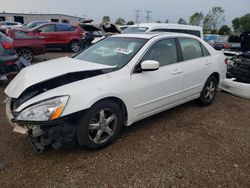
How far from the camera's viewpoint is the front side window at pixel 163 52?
3.62 metres

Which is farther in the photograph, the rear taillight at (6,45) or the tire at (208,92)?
the rear taillight at (6,45)

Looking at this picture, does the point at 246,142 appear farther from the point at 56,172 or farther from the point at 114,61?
the point at 56,172

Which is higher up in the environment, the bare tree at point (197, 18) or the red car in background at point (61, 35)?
the bare tree at point (197, 18)

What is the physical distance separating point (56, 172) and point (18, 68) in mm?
3831

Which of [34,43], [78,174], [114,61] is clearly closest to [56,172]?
[78,174]

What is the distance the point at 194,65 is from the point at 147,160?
85.7 inches

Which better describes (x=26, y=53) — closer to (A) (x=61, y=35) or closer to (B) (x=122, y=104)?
(A) (x=61, y=35)

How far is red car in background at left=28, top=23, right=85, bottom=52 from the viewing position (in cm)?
1206

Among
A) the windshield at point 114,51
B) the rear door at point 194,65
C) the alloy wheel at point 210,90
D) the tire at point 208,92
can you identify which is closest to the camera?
the windshield at point 114,51

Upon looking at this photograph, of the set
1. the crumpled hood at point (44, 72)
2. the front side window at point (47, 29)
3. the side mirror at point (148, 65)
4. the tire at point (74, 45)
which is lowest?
the tire at point (74, 45)

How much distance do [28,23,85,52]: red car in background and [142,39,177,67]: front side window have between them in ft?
30.7

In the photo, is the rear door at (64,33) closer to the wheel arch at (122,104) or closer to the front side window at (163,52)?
the front side window at (163,52)

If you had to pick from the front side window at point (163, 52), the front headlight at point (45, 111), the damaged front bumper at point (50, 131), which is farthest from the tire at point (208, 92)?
the front headlight at point (45, 111)

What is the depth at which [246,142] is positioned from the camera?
11.4 ft
